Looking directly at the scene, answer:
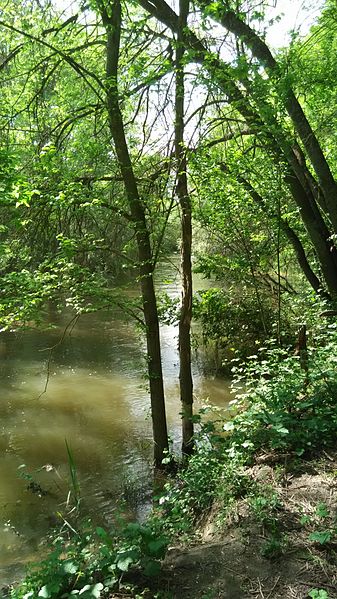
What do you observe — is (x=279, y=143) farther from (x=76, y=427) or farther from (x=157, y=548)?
(x=76, y=427)

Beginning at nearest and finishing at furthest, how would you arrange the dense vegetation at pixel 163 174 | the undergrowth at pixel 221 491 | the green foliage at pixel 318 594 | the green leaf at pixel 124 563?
the green foliage at pixel 318 594 < the green leaf at pixel 124 563 < the undergrowth at pixel 221 491 < the dense vegetation at pixel 163 174

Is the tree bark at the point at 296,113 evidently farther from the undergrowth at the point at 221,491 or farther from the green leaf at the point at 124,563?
the green leaf at the point at 124,563

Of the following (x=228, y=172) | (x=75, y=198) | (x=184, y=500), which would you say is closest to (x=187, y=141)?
(x=228, y=172)

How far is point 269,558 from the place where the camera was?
282cm

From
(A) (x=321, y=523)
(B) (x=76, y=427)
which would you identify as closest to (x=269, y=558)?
(A) (x=321, y=523)

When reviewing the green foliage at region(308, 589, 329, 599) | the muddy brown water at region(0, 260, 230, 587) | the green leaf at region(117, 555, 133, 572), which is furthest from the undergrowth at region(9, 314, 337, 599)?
the muddy brown water at region(0, 260, 230, 587)

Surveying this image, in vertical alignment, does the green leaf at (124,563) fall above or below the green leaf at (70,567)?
above

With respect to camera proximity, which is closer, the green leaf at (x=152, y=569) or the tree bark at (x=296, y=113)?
the green leaf at (x=152, y=569)

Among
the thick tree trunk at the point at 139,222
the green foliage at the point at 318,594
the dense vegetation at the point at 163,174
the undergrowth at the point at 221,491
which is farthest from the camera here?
the thick tree trunk at the point at 139,222

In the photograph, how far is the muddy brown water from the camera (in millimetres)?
6230

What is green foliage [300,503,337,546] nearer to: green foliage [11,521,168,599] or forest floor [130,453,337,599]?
forest floor [130,453,337,599]

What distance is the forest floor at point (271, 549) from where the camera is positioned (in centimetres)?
260

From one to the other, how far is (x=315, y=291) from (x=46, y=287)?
194 inches

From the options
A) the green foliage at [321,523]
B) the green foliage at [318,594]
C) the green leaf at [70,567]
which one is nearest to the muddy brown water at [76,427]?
the green leaf at [70,567]
